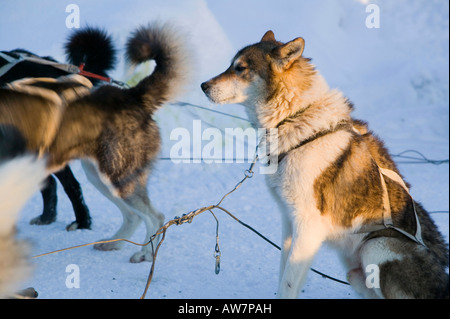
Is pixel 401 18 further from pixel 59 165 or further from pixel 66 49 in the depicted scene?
pixel 59 165

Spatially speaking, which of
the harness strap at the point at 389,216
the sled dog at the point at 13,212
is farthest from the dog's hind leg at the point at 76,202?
the harness strap at the point at 389,216

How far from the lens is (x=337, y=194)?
228 cm

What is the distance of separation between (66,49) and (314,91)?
222 cm

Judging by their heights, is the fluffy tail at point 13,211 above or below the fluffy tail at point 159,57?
below

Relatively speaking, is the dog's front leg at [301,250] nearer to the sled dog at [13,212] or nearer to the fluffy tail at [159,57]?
the sled dog at [13,212]

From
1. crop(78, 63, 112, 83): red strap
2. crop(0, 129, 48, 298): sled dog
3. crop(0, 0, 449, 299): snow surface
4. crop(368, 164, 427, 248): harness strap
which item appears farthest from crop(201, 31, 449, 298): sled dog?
crop(78, 63, 112, 83): red strap

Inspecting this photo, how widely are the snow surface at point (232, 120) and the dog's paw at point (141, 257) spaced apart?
8 cm

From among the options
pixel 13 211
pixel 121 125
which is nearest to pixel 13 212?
→ pixel 13 211

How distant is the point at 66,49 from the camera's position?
3746mm

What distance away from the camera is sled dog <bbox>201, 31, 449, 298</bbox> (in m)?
2.12

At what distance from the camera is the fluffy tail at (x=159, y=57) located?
10.3 feet

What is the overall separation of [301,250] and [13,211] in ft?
4.37

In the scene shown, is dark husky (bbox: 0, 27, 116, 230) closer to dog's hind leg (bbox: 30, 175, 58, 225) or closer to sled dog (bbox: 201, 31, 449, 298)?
dog's hind leg (bbox: 30, 175, 58, 225)

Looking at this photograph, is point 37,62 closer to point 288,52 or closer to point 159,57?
point 159,57
